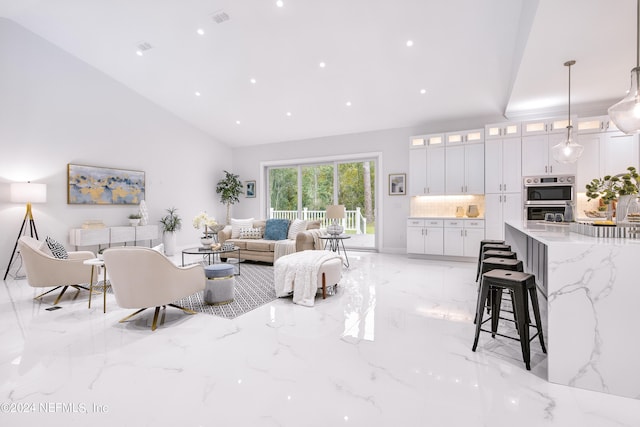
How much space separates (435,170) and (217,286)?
497cm

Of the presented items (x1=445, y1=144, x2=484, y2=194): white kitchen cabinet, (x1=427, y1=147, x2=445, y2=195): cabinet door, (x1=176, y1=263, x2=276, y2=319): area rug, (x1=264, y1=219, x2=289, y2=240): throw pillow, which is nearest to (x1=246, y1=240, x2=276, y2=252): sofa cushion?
(x1=264, y1=219, x2=289, y2=240): throw pillow

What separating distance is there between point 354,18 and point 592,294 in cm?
419

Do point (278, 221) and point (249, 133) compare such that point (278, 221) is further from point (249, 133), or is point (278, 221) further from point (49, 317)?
point (49, 317)

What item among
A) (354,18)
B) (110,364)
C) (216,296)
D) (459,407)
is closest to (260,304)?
(216,296)

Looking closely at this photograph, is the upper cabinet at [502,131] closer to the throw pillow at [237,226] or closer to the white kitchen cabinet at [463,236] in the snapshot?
the white kitchen cabinet at [463,236]

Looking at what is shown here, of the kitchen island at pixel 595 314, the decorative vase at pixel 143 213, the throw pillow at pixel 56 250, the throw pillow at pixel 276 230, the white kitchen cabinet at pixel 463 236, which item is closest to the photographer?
the kitchen island at pixel 595 314

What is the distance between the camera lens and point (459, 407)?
73.9 inches

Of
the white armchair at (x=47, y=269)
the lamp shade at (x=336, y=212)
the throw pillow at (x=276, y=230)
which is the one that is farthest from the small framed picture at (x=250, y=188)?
the white armchair at (x=47, y=269)

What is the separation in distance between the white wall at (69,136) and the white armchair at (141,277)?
405 cm

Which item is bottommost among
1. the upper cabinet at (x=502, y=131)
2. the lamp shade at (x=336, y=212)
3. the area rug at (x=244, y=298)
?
the area rug at (x=244, y=298)

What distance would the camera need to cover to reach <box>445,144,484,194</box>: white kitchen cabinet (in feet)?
21.1

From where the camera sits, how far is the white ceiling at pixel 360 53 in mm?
3848

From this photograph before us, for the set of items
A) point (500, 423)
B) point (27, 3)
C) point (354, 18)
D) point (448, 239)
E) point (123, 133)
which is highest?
point (27, 3)

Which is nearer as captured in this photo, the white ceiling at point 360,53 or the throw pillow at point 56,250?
the white ceiling at point 360,53
